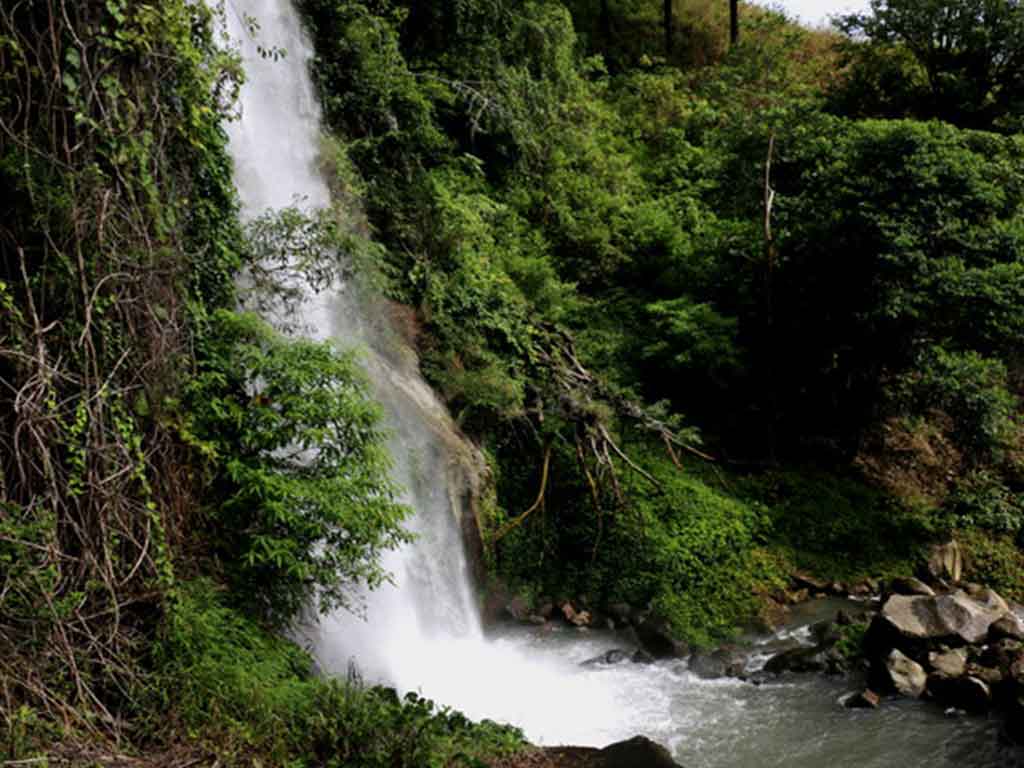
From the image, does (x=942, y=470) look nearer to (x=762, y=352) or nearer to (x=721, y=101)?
(x=762, y=352)

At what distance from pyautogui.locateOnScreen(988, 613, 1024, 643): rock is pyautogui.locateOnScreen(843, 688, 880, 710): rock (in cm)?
169

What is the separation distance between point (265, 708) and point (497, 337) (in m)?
7.03

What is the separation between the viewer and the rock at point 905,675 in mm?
8625

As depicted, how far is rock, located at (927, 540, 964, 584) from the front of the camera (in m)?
11.7

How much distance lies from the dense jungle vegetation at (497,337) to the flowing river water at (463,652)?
1.90 ft

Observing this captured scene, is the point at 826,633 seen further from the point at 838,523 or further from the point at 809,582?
the point at 838,523

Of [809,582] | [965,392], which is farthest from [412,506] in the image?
[965,392]

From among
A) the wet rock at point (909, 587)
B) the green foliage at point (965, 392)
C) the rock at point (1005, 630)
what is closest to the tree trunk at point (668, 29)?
the green foliage at point (965, 392)

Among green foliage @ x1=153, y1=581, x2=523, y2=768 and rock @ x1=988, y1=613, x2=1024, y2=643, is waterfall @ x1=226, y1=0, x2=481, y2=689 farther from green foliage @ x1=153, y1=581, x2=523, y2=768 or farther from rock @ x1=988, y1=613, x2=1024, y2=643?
rock @ x1=988, y1=613, x2=1024, y2=643

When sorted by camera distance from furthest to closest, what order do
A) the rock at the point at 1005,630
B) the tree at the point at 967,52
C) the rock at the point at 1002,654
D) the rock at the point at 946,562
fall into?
the tree at the point at 967,52 → the rock at the point at 946,562 → the rock at the point at 1005,630 → the rock at the point at 1002,654

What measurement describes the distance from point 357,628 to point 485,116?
9780mm

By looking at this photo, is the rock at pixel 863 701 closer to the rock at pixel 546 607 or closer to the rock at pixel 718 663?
the rock at pixel 718 663

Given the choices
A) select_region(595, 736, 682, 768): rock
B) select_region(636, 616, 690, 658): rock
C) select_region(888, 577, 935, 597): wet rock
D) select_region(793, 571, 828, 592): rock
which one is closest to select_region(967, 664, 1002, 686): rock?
select_region(888, 577, 935, 597): wet rock

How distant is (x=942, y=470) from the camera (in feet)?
45.4
